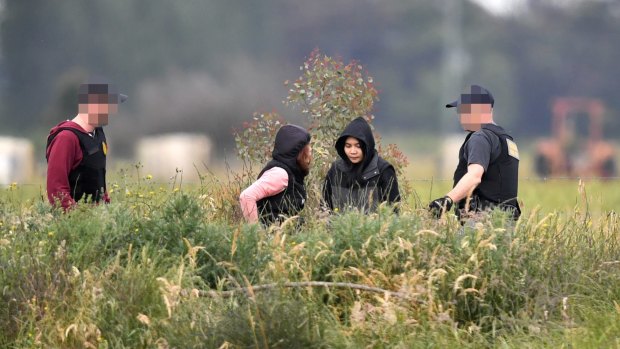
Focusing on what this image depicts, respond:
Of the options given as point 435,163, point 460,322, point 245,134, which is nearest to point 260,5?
point 435,163

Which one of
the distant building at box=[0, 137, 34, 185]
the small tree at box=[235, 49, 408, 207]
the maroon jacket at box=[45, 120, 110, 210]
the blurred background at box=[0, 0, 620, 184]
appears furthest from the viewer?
the distant building at box=[0, 137, 34, 185]

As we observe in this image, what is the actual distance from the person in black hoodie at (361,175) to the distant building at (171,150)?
10.9 metres

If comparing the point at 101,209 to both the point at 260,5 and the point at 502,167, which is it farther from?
the point at 260,5

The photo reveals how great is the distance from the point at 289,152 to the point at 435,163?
2158 centimetres

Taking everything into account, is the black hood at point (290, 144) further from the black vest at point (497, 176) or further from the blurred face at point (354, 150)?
the black vest at point (497, 176)

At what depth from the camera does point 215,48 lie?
75.5 ft

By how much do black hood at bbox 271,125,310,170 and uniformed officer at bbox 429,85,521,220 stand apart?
961 millimetres

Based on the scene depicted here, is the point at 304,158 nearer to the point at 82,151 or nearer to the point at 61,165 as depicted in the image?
the point at 82,151

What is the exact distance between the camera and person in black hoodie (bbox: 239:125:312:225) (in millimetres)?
8242

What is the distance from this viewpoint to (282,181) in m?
8.29

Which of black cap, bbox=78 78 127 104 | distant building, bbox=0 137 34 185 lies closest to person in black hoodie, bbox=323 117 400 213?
black cap, bbox=78 78 127 104

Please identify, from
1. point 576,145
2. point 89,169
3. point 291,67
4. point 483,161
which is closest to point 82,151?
point 89,169

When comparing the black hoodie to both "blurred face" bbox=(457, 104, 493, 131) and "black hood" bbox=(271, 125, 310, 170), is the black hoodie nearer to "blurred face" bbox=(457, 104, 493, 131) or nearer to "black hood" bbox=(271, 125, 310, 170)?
"black hood" bbox=(271, 125, 310, 170)

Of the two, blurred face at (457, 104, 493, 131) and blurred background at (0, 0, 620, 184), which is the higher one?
blurred background at (0, 0, 620, 184)
